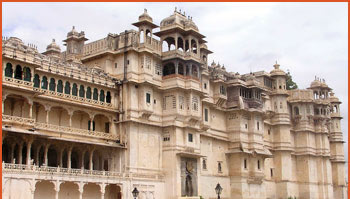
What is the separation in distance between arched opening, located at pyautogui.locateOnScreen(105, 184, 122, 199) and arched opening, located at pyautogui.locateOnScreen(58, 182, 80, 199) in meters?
4.00

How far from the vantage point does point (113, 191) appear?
44.1 meters

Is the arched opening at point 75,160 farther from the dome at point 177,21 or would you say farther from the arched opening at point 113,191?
the dome at point 177,21

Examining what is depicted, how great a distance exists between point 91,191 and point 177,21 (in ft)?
61.5

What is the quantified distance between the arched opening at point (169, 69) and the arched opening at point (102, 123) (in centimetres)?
796

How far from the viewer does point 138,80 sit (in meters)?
47.2

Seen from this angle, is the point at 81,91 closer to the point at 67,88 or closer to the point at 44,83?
the point at 67,88

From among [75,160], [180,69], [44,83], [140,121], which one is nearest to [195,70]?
[180,69]

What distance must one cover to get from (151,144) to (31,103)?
13.3 meters

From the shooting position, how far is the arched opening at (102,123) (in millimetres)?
46188

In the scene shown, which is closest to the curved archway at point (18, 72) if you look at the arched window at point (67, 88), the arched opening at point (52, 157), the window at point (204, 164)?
the arched window at point (67, 88)

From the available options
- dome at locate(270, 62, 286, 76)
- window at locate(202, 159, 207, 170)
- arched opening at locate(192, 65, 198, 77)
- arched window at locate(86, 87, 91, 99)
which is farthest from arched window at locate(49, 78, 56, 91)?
dome at locate(270, 62, 286, 76)

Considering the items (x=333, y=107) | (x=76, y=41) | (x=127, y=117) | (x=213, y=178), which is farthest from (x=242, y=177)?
(x=333, y=107)

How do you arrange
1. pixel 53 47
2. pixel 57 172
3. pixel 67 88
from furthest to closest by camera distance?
pixel 53 47
pixel 67 88
pixel 57 172

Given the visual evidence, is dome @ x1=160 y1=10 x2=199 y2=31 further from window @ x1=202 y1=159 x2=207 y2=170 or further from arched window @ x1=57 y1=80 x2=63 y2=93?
window @ x1=202 y1=159 x2=207 y2=170
